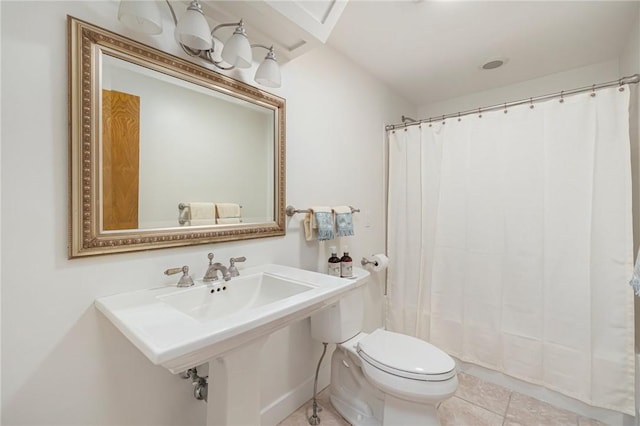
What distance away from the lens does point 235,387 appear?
97 centimetres

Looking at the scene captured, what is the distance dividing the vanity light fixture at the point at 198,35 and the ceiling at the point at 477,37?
66 centimetres

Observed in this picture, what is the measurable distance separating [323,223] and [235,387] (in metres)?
0.90

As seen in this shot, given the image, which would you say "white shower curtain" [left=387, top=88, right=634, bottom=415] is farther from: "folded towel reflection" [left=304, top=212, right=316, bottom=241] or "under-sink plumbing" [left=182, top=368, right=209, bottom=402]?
"under-sink plumbing" [left=182, top=368, right=209, bottom=402]

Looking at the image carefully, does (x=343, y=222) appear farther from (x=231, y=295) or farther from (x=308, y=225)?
(x=231, y=295)

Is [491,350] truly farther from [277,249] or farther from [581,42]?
[581,42]

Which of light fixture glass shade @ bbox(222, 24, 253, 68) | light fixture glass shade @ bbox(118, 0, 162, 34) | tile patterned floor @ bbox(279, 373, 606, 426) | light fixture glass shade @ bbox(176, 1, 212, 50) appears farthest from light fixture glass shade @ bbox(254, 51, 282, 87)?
tile patterned floor @ bbox(279, 373, 606, 426)

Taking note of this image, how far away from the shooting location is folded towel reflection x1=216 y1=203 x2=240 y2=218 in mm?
1290

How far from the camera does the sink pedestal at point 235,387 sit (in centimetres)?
96

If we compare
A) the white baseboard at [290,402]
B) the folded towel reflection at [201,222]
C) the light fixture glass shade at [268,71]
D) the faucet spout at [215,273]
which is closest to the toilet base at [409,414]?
the white baseboard at [290,402]

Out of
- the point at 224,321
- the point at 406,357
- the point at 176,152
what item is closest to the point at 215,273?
the point at 224,321

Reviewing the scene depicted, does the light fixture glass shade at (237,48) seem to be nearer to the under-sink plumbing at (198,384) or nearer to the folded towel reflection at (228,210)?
the folded towel reflection at (228,210)

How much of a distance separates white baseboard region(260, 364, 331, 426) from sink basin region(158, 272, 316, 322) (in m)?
0.67

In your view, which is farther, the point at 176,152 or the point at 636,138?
the point at 636,138

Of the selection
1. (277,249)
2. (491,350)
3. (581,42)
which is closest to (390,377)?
(277,249)
